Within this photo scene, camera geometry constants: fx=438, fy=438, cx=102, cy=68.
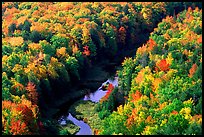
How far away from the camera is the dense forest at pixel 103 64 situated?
89625 millimetres

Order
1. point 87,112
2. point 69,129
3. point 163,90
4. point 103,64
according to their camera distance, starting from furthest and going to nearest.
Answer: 1. point 103,64
2. point 87,112
3. point 69,129
4. point 163,90

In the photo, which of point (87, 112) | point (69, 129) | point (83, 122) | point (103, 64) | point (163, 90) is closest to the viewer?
point (163, 90)

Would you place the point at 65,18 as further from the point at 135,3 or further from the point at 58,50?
the point at 135,3

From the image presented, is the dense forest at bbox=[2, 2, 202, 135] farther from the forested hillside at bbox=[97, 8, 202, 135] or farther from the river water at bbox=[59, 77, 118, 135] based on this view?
the river water at bbox=[59, 77, 118, 135]

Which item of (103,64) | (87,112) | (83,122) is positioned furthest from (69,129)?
(103,64)

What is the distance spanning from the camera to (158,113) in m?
89.3

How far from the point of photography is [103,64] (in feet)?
502

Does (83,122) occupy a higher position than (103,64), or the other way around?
(103,64)

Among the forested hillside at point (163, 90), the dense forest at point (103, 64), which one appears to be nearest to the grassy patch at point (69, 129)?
the dense forest at point (103, 64)

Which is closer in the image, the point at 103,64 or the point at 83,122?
the point at 83,122

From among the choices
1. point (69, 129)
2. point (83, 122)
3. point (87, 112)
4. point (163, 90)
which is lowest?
point (83, 122)

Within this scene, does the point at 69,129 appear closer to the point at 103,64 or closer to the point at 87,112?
the point at 87,112

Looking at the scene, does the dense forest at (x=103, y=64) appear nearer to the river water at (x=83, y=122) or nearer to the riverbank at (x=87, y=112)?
the riverbank at (x=87, y=112)

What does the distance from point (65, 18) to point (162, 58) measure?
49123mm
